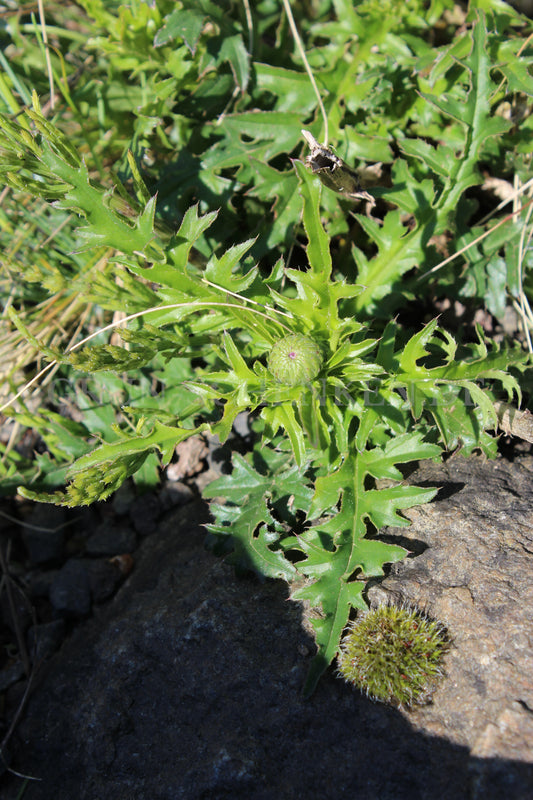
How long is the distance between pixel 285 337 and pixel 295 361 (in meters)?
0.23

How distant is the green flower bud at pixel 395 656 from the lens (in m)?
2.19

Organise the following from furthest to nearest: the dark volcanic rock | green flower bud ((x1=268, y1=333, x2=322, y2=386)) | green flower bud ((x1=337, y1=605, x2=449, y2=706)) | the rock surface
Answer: the dark volcanic rock, green flower bud ((x1=268, y1=333, x2=322, y2=386)), green flower bud ((x1=337, y1=605, x2=449, y2=706)), the rock surface

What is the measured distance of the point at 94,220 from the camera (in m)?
2.72

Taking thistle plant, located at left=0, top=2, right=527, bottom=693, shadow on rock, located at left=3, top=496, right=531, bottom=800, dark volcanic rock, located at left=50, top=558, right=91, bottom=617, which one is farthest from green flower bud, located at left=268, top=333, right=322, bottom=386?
dark volcanic rock, located at left=50, top=558, right=91, bottom=617

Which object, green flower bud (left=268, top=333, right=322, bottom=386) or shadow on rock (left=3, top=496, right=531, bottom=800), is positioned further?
green flower bud (left=268, top=333, right=322, bottom=386)

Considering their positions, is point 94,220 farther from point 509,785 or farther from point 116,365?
point 509,785

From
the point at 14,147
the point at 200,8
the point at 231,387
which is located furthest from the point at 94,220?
the point at 200,8

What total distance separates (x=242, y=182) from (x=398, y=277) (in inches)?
43.5

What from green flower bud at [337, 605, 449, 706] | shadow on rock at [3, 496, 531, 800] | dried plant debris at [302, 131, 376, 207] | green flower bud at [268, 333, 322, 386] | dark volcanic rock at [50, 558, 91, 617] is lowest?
dark volcanic rock at [50, 558, 91, 617]

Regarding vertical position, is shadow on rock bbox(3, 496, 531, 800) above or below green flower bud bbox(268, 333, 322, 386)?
below

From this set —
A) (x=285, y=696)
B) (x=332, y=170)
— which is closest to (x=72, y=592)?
(x=285, y=696)

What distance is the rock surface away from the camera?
2086 mm

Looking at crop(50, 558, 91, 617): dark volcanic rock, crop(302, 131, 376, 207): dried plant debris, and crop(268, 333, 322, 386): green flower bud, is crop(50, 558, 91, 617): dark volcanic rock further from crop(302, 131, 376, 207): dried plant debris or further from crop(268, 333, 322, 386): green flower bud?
crop(302, 131, 376, 207): dried plant debris

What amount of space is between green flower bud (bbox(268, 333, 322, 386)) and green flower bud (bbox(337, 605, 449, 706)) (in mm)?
1044
